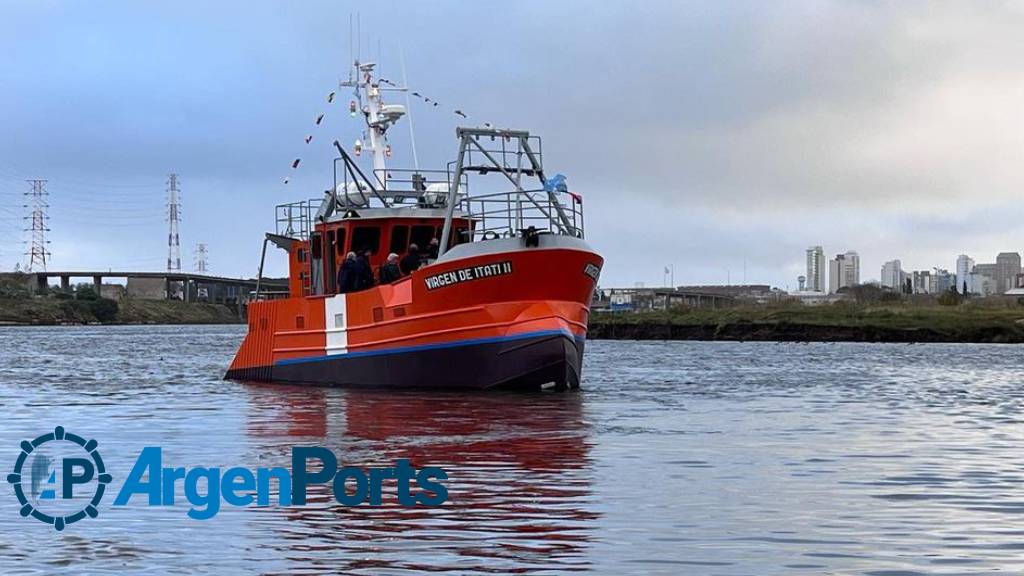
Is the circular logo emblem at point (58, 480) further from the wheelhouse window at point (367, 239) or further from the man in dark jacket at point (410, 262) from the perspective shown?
the wheelhouse window at point (367, 239)

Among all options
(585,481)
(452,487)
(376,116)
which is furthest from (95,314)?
(452,487)

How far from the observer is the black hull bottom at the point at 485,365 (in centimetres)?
2639

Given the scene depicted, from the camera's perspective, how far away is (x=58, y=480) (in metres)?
13.8

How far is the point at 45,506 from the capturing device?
39.5 feet

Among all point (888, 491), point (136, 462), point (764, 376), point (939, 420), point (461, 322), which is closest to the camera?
point (888, 491)

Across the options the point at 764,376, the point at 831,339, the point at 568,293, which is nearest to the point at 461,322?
the point at 568,293

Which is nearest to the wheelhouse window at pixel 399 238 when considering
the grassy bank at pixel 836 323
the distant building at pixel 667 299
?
the grassy bank at pixel 836 323

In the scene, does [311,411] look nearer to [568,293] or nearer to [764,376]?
[568,293]

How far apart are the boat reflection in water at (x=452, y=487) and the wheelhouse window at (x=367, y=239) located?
555 cm

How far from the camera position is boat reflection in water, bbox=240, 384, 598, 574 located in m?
9.75

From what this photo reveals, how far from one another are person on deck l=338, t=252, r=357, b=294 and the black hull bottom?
1.43m

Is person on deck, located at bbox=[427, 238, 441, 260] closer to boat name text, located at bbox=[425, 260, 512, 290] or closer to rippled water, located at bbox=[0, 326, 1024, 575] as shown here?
boat name text, located at bbox=[425, 260, 512, 290]

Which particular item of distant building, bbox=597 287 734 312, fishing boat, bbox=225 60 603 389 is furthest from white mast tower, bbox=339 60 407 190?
distant building, bbox=597 287 734 312

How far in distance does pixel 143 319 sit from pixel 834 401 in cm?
17253
